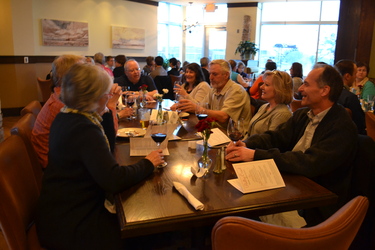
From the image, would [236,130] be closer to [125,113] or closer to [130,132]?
[130,132]

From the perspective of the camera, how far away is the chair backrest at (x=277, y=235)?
807 millimetres

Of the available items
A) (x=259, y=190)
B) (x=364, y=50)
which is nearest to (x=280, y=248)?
(x=259, y=190)

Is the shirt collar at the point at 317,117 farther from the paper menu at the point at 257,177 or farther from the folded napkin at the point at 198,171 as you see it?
the folded napkin at the point at 198,171

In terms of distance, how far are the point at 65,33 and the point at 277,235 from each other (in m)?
8.31

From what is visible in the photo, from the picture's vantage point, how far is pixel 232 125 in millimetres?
1926

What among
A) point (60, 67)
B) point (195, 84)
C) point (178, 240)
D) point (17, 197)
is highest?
point (60, 67)

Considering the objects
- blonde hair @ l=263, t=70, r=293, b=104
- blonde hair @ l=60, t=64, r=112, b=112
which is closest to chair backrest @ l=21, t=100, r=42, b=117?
blonde hair @ l=60, t=64, r=112, b=112

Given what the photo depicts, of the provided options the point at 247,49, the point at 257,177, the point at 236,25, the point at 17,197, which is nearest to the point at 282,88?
the point at 257,177

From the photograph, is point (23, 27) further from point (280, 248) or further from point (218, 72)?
point (280, 248)

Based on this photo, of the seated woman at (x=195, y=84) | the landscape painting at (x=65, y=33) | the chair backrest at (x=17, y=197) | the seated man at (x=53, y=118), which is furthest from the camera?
the landscape painting at (x=65, y=33)

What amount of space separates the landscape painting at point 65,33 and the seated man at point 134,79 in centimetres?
406

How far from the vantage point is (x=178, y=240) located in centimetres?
197

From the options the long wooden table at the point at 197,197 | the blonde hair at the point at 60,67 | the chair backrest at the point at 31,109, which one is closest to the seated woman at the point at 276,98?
the long wooden table at the point at 197,197

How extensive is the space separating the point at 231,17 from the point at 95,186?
10657 millimetres
